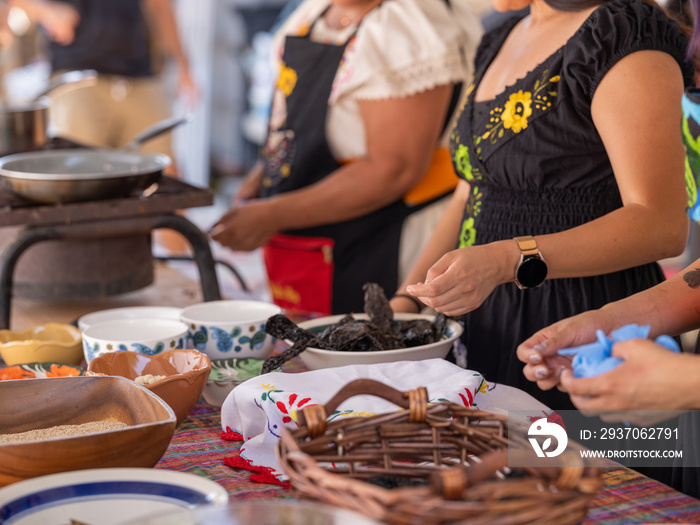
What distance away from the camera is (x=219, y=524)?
75cm

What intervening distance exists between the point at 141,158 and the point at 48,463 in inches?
47.7

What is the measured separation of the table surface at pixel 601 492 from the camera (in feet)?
3.20

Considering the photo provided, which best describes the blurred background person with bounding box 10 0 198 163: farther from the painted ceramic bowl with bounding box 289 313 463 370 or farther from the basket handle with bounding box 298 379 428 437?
the basket handle with bounding box 298 379 428 437

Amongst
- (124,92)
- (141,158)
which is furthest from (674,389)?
(124,92)

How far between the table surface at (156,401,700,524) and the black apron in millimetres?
1205

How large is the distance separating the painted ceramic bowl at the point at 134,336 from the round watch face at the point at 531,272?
23.1 inches

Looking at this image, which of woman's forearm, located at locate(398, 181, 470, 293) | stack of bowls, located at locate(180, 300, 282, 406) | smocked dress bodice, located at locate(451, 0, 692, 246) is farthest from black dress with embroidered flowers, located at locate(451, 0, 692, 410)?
stack of bowls, located at locate(180, 300, 282, 406)

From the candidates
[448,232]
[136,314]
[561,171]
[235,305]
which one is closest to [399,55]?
[448,232]

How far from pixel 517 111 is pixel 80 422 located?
38.2 inches

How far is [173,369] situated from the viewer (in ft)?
4.24

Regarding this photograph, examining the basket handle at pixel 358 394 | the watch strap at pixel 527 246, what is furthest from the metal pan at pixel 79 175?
the basket handle at pixel 358 394

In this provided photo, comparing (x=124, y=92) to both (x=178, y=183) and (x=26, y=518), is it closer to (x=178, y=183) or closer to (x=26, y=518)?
(x=178, y=183)

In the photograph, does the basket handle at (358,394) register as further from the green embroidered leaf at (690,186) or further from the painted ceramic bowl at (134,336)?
the green embroidered leaf at (690,186)

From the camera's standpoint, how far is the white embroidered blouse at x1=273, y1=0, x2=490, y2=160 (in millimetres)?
2127
